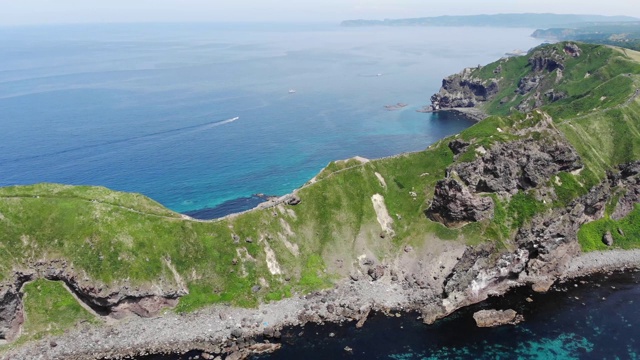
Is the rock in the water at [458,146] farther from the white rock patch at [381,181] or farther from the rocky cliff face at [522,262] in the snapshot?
the rocky cliff face at [522,262]

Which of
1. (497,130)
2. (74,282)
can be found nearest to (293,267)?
(74,282)

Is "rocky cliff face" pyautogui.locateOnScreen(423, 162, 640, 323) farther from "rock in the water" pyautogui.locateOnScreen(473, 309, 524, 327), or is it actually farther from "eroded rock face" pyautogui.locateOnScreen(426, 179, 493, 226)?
"eroded rock face" pyautogui.locateOnScreen(426, 179, 493, 226)

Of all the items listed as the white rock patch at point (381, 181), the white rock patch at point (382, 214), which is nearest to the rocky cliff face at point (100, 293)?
the white rock patch at point (382, 214)

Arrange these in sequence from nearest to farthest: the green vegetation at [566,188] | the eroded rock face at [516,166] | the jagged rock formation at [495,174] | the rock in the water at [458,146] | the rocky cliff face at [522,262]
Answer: the rocky cliff face at [522,262], the jagged rock formation at [495,174], the eroded rock face at [516,166], the green vegetation at [566,188], the rock in the water at [458,146]

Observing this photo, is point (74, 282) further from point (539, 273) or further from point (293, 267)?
point (539, 273)

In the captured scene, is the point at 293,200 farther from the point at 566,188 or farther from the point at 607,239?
the point at 607,239
